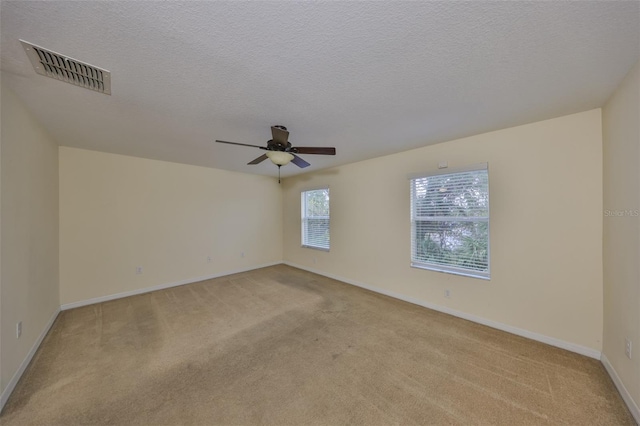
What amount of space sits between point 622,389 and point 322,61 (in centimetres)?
327

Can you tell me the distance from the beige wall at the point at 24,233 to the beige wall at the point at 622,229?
4639 millimetres

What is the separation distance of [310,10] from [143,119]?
2.20 m

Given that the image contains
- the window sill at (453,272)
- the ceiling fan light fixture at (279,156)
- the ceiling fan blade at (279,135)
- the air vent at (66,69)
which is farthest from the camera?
the window sill at (453,272)

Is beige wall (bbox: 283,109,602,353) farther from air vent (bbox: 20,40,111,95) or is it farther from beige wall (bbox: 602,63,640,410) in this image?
air vent (bbox: 20,40,111,95)

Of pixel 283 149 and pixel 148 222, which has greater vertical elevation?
pixel 283 149

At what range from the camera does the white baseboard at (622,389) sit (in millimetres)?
1497

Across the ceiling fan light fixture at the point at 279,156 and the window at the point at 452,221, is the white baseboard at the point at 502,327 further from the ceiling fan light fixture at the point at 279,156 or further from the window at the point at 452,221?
the ceiling fan light fixture at the point at 279,156

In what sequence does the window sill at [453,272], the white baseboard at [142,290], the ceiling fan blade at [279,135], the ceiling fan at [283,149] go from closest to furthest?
1. the ceiling fan blade at [279,135]
2. the ceiling fan at [283,149]
3. the window sill at [453,272]
4. the white baseboard at [142,290]

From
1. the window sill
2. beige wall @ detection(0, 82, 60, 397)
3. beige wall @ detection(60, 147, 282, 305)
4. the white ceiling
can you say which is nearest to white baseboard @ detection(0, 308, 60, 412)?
beige wall @ detection(0, 82, 60, 397)

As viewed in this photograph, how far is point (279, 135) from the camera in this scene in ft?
7.22

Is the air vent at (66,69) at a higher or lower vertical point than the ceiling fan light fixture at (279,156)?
higher

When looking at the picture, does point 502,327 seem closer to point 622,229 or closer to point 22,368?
point 622,229

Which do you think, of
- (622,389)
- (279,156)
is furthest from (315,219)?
(622,389)

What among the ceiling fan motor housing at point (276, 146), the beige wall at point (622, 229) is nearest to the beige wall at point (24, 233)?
the ceiling fan motor housing at point (276, 146)
